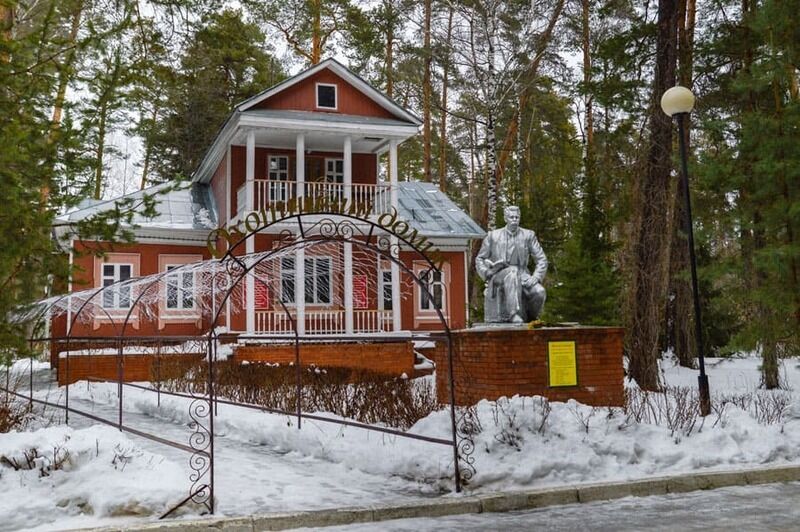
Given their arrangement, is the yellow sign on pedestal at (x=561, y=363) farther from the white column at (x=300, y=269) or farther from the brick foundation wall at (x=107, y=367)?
the brick foundation wall at (x=107, y=367)

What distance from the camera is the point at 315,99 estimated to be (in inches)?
892

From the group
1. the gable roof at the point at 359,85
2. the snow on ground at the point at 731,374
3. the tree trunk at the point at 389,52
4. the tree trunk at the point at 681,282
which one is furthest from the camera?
the tree trunk at the point at 389,52

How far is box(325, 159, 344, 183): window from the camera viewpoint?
23953mm

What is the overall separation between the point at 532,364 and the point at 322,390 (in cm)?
335

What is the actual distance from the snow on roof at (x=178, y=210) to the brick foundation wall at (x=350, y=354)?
664 centimetres

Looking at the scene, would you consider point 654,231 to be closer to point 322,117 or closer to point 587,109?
point 322,117

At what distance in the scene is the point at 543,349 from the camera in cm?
979

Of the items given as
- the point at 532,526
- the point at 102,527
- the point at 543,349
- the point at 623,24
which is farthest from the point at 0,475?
the point at 623,24

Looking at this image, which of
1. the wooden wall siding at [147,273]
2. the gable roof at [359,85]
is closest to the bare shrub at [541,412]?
the gable roof at [359,85]

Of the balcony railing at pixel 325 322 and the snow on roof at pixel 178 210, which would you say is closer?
the balcony railing at pixel 325 322

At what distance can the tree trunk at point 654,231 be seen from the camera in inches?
568

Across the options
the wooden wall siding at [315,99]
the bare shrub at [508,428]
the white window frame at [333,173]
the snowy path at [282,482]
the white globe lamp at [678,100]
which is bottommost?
the snowy path at [282,482]

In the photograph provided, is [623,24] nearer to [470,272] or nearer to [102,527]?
[470,272]

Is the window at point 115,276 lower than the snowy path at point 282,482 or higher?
higher
